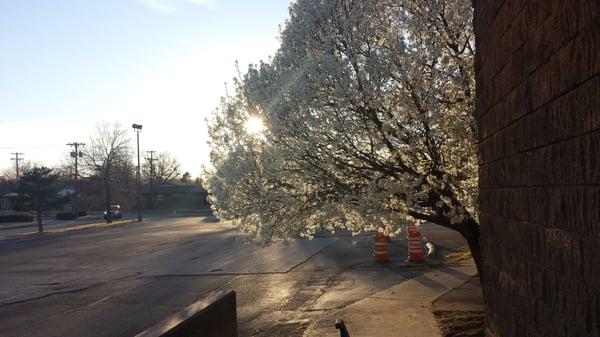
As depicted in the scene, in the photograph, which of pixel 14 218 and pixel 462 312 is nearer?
pixel 462 312

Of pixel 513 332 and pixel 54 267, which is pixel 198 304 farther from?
pixel 54 267

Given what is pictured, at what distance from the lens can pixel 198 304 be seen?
5.98 m

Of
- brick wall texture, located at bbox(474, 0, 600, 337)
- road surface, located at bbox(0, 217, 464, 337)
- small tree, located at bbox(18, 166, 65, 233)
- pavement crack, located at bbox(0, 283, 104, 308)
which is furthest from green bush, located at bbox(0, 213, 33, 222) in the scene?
brick wall texture, located at bbox(474, 0, 600, 337)

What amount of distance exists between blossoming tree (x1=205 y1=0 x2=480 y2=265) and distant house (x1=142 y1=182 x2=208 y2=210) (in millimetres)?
84185

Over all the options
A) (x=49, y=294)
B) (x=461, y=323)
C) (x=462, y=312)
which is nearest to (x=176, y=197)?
(x=49, y=294)

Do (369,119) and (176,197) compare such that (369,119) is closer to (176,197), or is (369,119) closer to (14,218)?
(14,218)

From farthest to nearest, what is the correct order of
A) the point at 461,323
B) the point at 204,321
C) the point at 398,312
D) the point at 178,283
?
Answer: the point at 178,283 < the point at 398,312 < the point at 461,323 < the point at 204,321

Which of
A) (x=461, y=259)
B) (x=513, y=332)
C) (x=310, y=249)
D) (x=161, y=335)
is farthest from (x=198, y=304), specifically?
(x=310, y=249)

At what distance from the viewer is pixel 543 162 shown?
2.62 m

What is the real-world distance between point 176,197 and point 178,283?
8115 cm

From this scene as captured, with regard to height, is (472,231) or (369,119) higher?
(369,119)

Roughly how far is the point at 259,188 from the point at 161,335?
12.1ft

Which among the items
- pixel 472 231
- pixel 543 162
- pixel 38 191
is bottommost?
pixel 472 231

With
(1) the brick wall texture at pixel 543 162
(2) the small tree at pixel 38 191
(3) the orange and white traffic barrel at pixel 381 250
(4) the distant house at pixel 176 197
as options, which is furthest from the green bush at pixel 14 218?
(1) the brick wall texture at pixel 543 162
